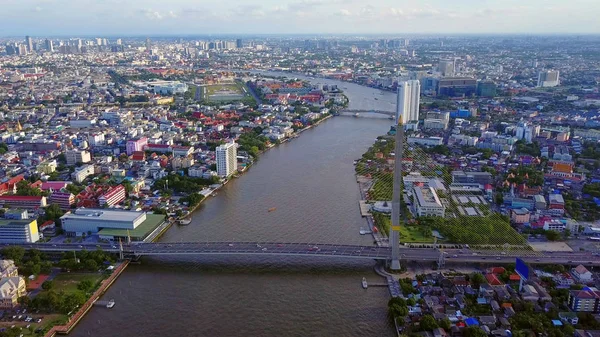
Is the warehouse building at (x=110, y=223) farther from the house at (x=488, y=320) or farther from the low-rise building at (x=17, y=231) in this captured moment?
the house at (x=488, y=320)

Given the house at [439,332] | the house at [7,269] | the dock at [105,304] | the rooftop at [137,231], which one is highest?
the house at [7,269]

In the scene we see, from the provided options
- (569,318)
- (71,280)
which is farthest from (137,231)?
(569,318)

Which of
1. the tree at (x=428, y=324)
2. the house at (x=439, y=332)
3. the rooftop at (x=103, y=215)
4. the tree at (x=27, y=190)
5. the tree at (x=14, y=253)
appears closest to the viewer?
the house at (x=439, y=332)

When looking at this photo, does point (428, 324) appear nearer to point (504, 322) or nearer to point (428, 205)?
point (504, 322)

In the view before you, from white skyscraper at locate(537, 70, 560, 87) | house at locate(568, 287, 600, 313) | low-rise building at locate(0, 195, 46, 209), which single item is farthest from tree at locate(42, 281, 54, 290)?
white skyscraper at locate(537, 70, 560, 87)

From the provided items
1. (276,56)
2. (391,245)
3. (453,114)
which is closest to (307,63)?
(276,56)

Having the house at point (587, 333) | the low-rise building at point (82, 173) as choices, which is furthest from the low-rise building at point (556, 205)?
the low-rise building at point (82, 173)
